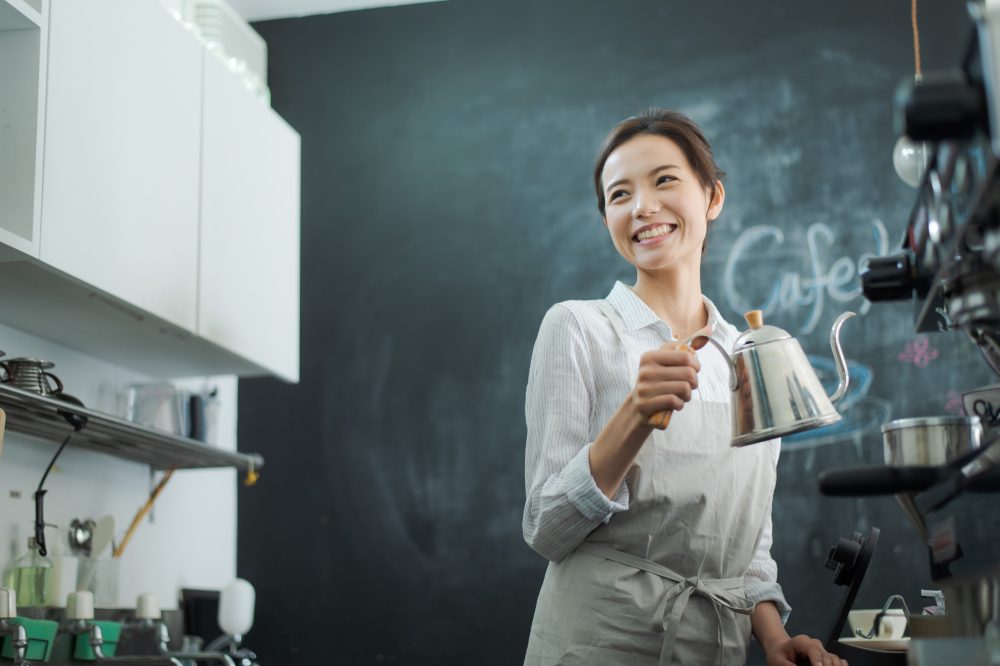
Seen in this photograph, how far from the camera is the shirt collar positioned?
1717 mm

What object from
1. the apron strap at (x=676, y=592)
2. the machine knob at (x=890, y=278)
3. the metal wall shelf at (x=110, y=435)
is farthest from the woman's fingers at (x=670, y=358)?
the metal wall shelf at (x=110, y=435)

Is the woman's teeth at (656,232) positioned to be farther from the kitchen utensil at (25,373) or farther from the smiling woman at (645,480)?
the kitchen utensil at (25,373)

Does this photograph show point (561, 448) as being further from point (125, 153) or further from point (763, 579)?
point (125, 153)

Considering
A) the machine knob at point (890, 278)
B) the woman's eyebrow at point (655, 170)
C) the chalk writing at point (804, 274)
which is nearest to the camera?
the machine knob at point (890, 278)

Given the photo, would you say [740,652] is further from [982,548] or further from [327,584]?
[327,584]

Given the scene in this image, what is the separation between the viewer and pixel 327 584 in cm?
335

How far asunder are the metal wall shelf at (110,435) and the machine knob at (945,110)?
1.71 metres

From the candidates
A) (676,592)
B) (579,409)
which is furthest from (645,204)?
(676,592)

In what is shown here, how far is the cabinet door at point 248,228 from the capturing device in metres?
2.70

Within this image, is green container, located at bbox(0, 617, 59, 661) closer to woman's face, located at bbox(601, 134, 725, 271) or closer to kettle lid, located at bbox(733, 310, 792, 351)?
woman's face, located at bbox(601, 134, 725, 271)

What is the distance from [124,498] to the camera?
287 cm

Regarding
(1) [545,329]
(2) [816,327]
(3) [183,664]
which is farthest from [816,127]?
(3) [183,664]

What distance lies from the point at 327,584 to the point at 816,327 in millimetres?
1627

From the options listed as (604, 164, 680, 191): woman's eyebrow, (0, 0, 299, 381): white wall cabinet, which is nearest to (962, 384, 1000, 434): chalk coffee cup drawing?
(604, 164, 680, 191): woman's eyebrow
